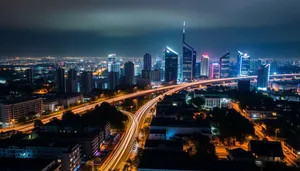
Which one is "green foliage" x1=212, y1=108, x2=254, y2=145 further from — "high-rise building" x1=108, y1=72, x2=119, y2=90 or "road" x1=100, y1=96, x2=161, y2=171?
"high-rise building" x1=108, y1=72, x2=119, y2=90

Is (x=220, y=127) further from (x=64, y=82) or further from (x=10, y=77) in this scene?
(x=10, y=77)

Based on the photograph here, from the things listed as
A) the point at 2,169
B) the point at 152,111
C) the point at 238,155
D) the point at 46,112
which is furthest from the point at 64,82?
the point at 238,155

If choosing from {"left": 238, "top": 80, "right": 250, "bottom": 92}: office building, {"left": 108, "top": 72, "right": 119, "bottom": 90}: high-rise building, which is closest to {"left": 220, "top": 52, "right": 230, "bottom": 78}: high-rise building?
{"left": 238, "top": 80, "right": 250, "bottom": 92}: office building

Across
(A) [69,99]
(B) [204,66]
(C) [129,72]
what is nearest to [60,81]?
(A) [69,99]

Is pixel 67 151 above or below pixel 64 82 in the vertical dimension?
below

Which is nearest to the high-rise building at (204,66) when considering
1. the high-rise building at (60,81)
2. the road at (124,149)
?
the high-rise building at (60,81)

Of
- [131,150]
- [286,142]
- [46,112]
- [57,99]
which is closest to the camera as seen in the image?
[131,150]

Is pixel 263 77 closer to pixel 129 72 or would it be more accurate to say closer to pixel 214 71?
pixel 214 71

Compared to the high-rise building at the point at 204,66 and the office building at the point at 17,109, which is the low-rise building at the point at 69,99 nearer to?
the office building at the point at 17,109
